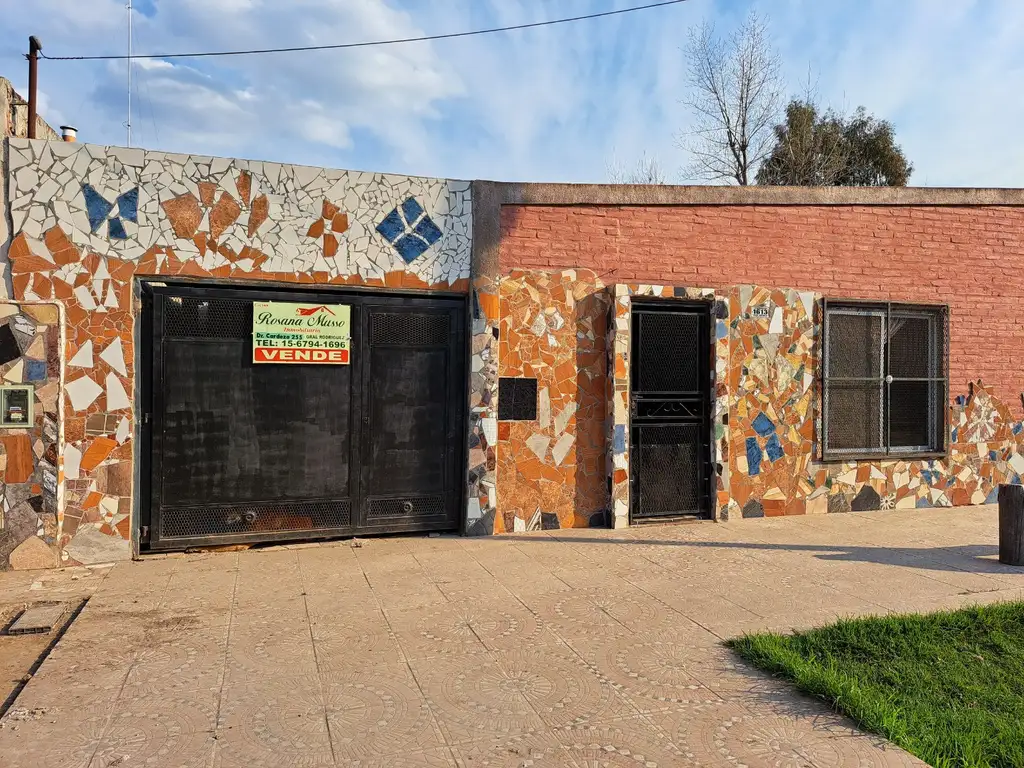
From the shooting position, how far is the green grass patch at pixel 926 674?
341 centimetres

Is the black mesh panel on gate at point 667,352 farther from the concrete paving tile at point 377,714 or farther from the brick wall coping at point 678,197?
the concrete paving tile at point 377,714

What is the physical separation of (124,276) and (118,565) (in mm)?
2522

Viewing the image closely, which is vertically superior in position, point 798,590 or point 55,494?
point 55,494

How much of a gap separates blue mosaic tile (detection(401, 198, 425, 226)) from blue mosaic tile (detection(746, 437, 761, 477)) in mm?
4485

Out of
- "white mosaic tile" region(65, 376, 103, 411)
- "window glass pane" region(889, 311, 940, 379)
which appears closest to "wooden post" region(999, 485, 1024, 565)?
"window glass pane" region(889, 311, 940, 379)

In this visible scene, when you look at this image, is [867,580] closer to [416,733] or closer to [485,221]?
[416,733]

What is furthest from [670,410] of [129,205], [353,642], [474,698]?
[129,205]

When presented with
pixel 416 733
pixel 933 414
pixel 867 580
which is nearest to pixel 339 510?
pixel 416 733

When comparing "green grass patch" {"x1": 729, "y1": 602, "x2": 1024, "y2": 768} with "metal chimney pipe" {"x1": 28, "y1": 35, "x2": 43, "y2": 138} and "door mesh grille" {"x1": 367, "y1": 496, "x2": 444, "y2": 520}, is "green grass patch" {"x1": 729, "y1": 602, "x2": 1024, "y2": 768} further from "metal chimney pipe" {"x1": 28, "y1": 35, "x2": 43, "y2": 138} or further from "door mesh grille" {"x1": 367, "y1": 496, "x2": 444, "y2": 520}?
"metal chimney pipe" {"x1": 28, "y1": 35, "x2": 43, "y2": 138}

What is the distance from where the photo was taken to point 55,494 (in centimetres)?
646

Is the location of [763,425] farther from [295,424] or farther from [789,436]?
[295,424]

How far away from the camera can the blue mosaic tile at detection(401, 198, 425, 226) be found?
7574mm

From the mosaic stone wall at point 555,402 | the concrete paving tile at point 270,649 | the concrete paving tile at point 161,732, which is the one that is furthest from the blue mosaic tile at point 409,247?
the concrete paving tile at point 161,732

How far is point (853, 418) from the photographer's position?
30.6ft
